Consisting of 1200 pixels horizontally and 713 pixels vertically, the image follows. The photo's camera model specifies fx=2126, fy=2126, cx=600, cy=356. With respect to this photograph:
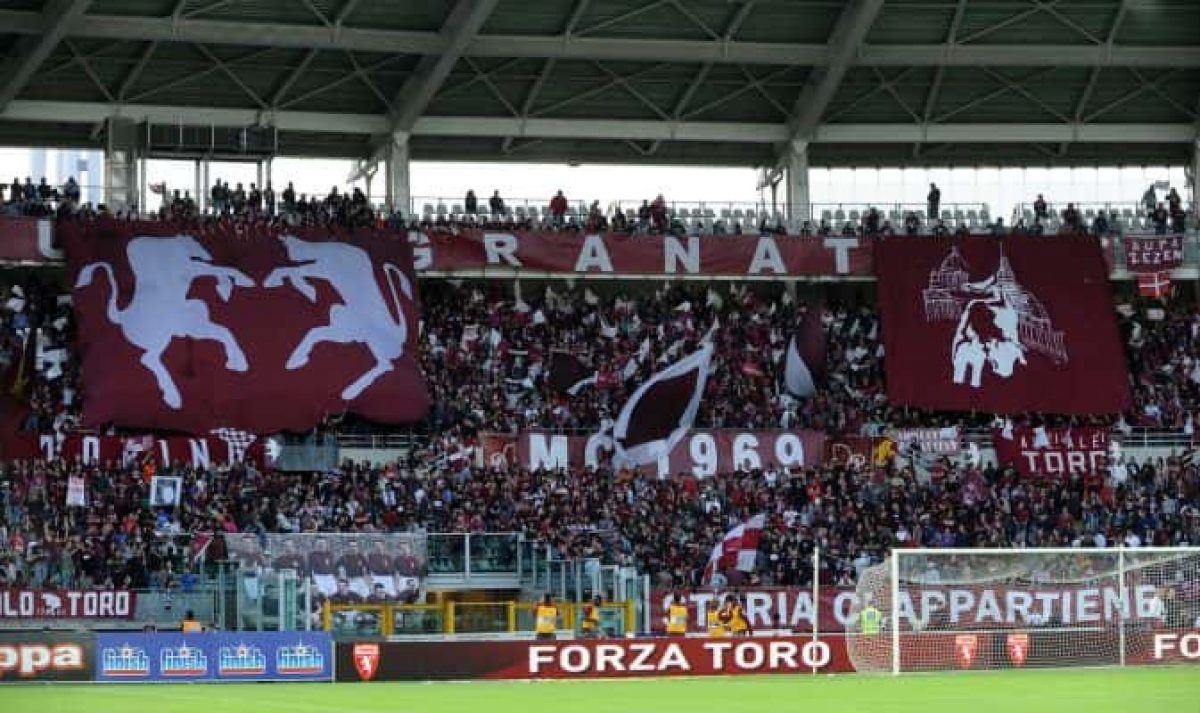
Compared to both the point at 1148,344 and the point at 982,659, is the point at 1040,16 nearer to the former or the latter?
the point at 1148,344

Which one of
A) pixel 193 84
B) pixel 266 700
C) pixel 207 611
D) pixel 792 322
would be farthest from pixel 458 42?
pixel 266 700

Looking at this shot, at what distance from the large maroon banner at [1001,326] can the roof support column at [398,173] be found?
460 inches

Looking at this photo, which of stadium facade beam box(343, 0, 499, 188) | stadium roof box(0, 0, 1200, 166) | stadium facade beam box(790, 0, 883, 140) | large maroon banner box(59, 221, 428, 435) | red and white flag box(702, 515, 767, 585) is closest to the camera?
red and white flag box(702, 515, 767, 585)

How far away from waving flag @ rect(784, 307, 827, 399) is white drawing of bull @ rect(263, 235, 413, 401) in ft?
30.3

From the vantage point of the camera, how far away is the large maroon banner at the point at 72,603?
121 ft

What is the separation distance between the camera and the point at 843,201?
56938 mm

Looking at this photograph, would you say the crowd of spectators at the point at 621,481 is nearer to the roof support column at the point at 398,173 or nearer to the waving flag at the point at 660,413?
the waving flag at the point at 660,413

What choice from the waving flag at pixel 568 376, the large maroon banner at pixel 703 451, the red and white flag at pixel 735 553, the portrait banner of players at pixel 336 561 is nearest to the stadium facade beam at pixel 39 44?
the portrait banner of players at pixel 336 561

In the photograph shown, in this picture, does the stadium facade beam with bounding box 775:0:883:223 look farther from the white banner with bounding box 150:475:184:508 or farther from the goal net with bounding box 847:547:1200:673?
the white banner with bounding box 150:475:184:508

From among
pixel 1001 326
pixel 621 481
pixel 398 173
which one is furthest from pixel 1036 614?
pixel 398 173

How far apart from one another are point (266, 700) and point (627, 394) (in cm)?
2421

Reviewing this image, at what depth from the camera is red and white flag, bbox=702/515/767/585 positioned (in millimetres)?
42250

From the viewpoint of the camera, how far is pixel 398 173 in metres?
52.4

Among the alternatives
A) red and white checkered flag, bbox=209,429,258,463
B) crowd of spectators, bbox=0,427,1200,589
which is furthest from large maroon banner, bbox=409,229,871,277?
red and white checkered flag, bbox=209,429,258,463
